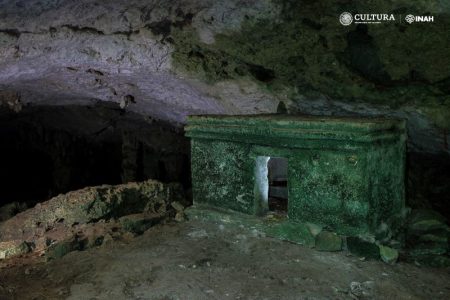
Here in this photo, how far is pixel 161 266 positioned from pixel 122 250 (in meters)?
0.57

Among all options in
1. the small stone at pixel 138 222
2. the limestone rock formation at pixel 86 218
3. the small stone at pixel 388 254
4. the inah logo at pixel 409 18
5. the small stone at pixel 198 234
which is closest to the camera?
the small stone at pixel 388 254

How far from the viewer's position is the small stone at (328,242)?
349 cm

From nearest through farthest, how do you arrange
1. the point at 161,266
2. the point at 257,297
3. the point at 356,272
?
the point at 257,297, the point at 356,272, the point at 161,266

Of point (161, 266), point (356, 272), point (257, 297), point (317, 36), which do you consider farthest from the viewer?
point (317, 36)

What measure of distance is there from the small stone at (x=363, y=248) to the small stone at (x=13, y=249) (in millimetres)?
3129

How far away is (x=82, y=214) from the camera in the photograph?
171 inches

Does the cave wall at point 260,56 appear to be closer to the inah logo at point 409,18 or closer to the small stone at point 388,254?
the inah logo at point 409,18

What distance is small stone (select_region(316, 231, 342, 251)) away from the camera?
3490mm

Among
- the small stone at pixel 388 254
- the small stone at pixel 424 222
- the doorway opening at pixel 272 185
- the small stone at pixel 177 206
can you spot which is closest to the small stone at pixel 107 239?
the small stone at pixel 177 206

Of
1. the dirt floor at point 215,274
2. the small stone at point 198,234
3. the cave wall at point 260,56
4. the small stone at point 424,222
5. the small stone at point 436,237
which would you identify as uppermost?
the cave wall at point 260,56

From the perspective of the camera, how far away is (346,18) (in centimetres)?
372

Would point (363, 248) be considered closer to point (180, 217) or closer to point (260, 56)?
point (180, 217)

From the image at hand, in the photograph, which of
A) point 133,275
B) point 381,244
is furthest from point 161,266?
point 381,244

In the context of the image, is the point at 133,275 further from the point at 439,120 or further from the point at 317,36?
the point at 439,120
